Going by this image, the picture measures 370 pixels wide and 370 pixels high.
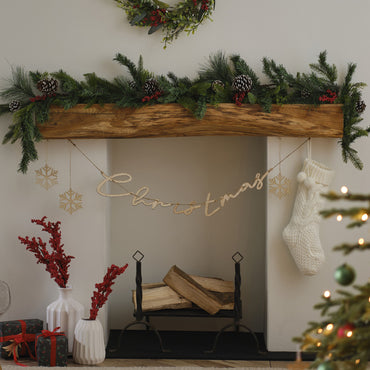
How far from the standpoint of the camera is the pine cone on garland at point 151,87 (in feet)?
9.84

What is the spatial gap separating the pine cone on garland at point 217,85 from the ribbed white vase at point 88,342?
133 cm

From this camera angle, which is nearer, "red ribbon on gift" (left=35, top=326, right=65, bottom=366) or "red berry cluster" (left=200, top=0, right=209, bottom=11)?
"red ribbon on gift" (left=35, top=326, right=65, bottom=366)

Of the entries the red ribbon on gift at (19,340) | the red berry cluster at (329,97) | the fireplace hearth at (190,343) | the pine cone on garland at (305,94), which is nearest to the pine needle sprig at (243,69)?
the pine cone on garland at (305,94)

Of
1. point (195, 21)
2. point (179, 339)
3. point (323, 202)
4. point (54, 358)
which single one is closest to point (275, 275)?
point (323, 202)

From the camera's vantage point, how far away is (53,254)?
3.05 meters

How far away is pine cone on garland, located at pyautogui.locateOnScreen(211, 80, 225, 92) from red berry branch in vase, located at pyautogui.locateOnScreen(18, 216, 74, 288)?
3.51 feet

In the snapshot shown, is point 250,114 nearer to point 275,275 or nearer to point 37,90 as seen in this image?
point 275,275

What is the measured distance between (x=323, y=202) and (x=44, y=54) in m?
1.69

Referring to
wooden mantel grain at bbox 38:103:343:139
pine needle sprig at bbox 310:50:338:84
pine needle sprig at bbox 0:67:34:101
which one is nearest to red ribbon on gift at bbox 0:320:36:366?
wooden mantel grain at bbox 38:103:343:139

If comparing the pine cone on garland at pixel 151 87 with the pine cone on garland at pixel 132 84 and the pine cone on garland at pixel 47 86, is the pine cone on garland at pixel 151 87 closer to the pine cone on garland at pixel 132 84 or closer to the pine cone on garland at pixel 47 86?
the pine cone on garland at pixel 132 84

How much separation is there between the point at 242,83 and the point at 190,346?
145 cm

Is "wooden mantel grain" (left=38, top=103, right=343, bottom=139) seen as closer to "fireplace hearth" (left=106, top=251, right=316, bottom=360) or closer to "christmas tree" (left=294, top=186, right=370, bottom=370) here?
"fireplace hearth" (left=106, top=251, right=316, bottom=360)

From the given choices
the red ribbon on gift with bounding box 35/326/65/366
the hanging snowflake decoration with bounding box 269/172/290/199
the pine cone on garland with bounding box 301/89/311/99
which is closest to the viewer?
the red ribbon on gift with bounding box 35/326/65/366

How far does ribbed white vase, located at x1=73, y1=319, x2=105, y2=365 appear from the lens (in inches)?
116
